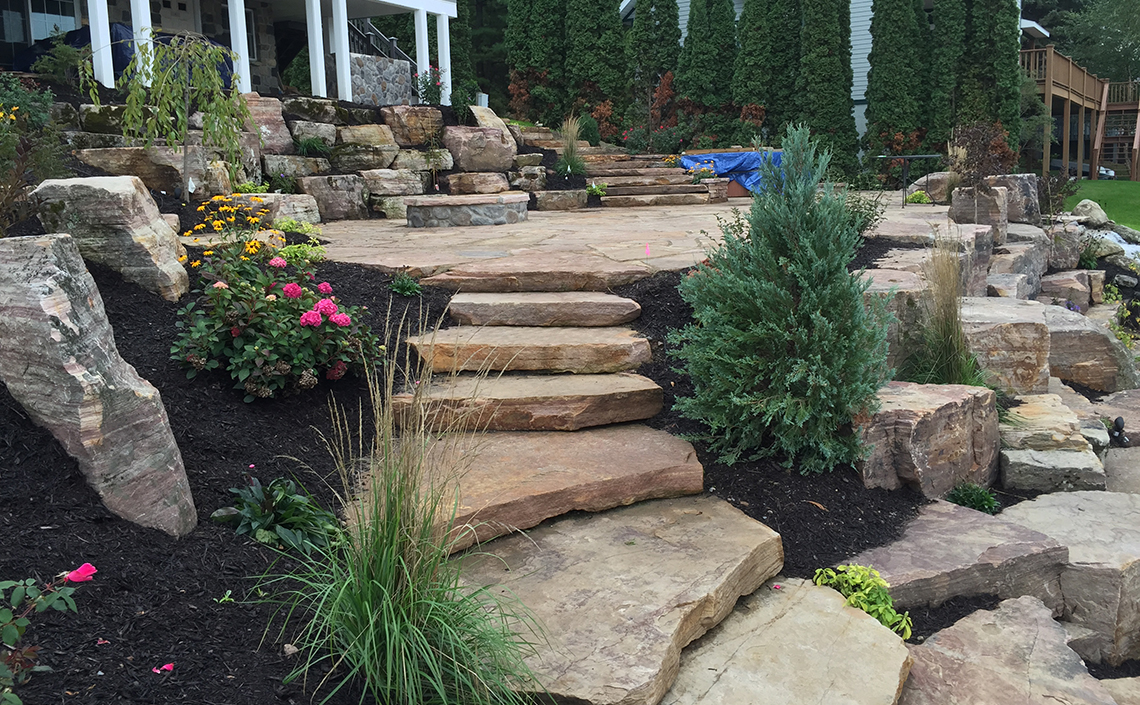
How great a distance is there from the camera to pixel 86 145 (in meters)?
7.96

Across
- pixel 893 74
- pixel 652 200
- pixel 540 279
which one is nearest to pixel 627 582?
pixel 540 279

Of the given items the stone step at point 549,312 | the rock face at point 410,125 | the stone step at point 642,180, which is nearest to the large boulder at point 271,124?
the rock face at point 410,125

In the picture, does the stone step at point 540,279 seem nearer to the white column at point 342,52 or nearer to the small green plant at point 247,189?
the small green plant at point 247,189

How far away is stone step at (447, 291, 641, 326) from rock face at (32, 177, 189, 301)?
1.40 metres

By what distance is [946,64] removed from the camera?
1667 cm

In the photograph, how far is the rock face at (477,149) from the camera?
12.1 meters

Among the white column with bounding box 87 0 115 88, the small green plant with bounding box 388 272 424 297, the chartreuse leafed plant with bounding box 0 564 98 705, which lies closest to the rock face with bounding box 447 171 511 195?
the white column with bounding box 87 0 115 88

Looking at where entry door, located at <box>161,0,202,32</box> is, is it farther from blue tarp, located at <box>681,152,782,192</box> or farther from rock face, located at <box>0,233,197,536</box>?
rock face, located at <box>0,233,197,536</box>

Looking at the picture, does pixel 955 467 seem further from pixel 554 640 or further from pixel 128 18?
pixel 128 18

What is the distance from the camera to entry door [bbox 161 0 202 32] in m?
14.6

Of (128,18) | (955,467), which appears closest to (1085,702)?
(955,467)

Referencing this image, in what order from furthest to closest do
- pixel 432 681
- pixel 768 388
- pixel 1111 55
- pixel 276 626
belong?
pixel 1111 55, pixel 768 388, pixel 276 626, pixel 432 681

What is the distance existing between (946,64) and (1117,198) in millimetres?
5481

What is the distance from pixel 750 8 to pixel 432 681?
59.5 feet
